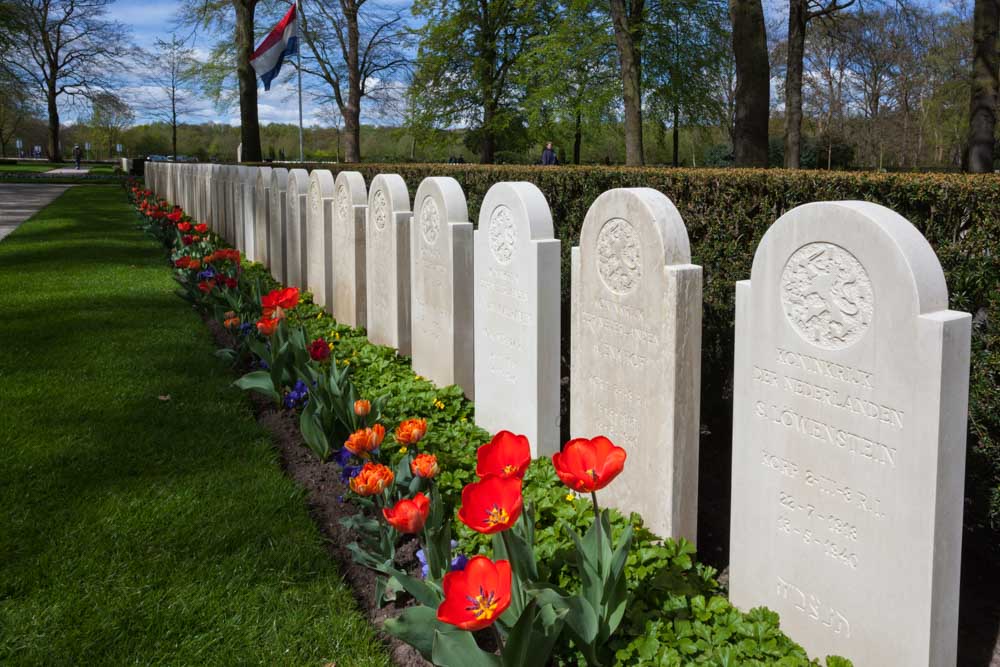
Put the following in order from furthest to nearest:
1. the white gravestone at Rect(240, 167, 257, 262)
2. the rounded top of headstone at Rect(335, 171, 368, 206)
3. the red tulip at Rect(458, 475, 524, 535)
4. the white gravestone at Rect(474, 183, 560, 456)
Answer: the white gravestone at Rect(240, 167, 257, 262) < the rounded top of headstone at Rect(335, 171, 368, 206) < the white gravestone at Rect(474, 183, 560, 456) < the red tulip at Rect(458, 475, 524, 535)

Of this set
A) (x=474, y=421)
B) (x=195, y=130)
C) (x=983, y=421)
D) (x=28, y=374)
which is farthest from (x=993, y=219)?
(x=195, y=130)

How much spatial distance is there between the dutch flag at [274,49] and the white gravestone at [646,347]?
666 inches

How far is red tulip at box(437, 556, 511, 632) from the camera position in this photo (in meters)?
1.97

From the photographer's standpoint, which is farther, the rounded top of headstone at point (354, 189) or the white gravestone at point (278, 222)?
the white gravestone at point (278, 222)

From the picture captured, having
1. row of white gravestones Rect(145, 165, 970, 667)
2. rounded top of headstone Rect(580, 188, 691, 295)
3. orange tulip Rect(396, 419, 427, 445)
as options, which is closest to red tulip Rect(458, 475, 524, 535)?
orange tulip Rect(396, 419, 427, 445)

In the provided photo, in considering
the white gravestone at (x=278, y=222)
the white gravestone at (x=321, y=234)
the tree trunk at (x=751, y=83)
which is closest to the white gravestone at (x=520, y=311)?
the white gravestone at (x=321, y=234)

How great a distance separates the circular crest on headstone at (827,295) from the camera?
2.48 meters

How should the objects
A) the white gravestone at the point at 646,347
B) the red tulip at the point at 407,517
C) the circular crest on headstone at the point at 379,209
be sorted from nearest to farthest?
the red tulip at the point at 407,517 < the white gravestone at the point at 646,347 < the circular crest on headstone at the point at 379,209

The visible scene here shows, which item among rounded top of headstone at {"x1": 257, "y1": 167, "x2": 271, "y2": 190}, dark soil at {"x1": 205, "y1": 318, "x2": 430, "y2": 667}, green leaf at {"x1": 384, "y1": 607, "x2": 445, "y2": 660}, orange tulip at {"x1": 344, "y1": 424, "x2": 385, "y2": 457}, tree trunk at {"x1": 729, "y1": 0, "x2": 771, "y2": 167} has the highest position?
tree trunk at {"x1": 729, "y1": 0, "x2": 771, "y2": 167}

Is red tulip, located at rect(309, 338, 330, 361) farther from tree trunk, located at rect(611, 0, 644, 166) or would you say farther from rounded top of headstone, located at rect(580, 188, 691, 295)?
tree trunk, located at rect(611, 0, 644, 166)

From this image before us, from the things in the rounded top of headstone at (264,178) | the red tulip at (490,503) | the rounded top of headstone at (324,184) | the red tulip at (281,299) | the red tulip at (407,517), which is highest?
the rounded top of headstone at (264,178)

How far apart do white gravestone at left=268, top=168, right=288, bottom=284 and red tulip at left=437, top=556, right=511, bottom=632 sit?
25.0 ft

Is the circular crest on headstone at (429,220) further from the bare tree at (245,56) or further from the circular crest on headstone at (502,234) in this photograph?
the bare tree at (245,56)

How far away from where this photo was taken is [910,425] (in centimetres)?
236
